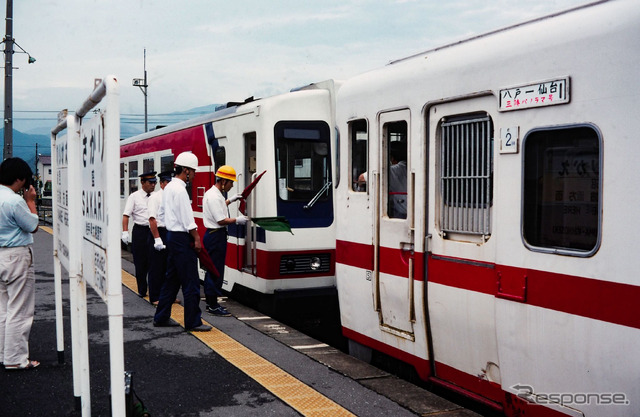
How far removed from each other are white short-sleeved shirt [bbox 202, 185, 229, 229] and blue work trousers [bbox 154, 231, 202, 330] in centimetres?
68

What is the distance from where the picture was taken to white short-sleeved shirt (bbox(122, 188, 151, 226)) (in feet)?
31.6

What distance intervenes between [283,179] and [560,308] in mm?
4956

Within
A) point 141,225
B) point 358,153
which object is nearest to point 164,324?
point 141,225

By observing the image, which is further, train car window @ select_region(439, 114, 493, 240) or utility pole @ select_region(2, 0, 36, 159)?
utility pole @ select_region(2, 0, 36, 159)

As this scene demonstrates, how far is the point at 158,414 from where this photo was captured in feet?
15.6

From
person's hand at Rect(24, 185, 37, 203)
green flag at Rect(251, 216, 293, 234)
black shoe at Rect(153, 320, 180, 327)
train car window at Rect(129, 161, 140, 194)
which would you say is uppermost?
train car window at Rect(129, 161, 140, 194)

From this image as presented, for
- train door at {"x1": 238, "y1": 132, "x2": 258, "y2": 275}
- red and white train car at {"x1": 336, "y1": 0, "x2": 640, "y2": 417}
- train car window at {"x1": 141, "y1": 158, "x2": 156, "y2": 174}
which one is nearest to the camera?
red and white train car at {"x1": 336, "y1": 0, "x2": 640, "y2": 417}

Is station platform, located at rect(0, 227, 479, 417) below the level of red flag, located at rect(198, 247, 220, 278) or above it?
below

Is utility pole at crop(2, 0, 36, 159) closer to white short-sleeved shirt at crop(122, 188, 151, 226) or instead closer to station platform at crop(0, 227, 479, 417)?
white short-sleeved shirt at crop(122, 188, 151, 226)

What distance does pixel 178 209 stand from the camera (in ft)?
24.0

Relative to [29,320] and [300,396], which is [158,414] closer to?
[300,396]

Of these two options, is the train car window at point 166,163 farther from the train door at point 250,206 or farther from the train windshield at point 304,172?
the train windshield at point 304,172

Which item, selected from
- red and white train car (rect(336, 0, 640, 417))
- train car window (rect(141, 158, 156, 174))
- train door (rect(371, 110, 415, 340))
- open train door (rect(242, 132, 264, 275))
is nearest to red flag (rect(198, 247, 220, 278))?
open train door (rect(242, 132, 264, 275))

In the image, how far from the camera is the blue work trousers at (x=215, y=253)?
26.8 feet
